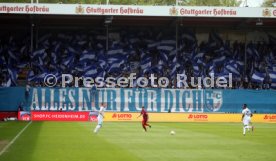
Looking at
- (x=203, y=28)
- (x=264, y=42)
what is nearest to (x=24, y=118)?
(x=203, y=28)

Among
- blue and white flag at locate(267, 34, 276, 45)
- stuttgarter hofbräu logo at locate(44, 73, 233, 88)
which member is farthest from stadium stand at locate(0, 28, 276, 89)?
stuttgarter hofbräu logo at locate(44, 73, 233, 88)

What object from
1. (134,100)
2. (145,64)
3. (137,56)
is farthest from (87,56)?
(134,100)

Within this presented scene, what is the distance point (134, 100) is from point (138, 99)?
1.33 feet

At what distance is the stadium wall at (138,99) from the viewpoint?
178 feet

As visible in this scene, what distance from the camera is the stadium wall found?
5419 centimetres

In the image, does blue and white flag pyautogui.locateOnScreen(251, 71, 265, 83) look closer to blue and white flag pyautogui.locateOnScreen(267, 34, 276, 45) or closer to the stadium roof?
the stadium roof

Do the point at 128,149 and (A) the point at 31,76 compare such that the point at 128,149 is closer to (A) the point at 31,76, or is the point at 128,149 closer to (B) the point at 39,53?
(A) the point at 31,76

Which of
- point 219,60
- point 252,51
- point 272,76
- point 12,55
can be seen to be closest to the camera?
point 12,55

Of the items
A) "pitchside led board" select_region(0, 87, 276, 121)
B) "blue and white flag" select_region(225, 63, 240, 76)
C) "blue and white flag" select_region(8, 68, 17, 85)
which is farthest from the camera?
"blue and white flag" select_region(225, 63, 240, 76)

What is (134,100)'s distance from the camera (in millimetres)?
55750

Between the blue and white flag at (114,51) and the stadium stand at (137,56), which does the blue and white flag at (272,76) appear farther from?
the blue and white flag at (114,51)

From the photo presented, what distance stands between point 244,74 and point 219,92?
6.99 meters

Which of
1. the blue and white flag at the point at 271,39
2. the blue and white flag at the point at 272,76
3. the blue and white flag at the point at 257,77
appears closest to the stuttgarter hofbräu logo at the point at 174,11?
the blue and white flag at the point at 257,77

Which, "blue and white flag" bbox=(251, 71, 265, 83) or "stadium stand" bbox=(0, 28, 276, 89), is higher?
"stadium stand" bbox=(0, 28, 276, 89)
